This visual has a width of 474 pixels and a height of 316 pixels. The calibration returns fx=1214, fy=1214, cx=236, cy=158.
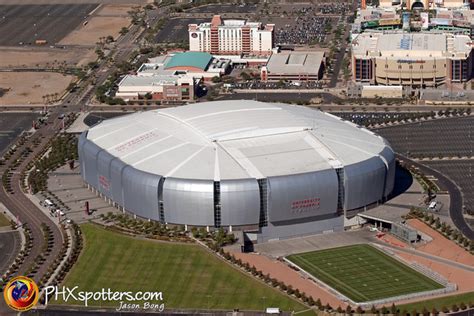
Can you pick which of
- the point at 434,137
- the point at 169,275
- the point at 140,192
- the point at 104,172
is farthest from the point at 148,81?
the point at 169,275

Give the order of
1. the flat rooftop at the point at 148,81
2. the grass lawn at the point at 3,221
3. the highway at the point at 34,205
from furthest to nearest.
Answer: the flat rooftop at the point at 148,81 → the grass lawn at the point at 3,221 → the highway at the point at 34,205

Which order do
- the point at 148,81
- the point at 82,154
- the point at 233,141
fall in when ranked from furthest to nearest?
1. the point at 148,81
2. the point at 82,154
3. the point at 233,141

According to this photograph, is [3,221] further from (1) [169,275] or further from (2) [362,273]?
(2) [362,273]

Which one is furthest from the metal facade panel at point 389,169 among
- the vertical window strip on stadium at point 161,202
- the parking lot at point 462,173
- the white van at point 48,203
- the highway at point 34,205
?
the white van at point 48,203

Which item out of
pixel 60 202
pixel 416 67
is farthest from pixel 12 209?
pixel 416 67

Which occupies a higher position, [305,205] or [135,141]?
[135,141]

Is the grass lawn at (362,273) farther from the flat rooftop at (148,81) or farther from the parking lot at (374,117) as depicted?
the flat rooftop at (148,81)

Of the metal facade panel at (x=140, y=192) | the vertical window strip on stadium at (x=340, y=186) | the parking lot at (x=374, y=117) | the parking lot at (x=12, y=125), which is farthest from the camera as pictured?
the parking lot at (x=374, y=117)

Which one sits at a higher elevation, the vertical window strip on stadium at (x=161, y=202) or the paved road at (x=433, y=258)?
the vertical window strip on stadium at (x=161, y=202)
